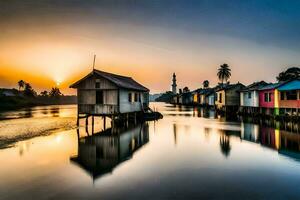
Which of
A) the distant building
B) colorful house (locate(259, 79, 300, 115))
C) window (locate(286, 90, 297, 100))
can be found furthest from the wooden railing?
window (locate(286, 90, 297, 100))

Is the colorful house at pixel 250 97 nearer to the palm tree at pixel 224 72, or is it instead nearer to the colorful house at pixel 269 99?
the colorful house at pixel 269 99

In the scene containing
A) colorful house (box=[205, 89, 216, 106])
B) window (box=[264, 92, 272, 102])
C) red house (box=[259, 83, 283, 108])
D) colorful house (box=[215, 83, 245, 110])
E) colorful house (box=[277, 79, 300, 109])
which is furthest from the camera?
colorful house (box=[205, 89, 216, 106])

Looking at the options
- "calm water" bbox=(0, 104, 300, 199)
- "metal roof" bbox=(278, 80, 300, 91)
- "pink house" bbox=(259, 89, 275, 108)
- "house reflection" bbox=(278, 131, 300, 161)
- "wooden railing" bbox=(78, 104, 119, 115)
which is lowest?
"calm water" bbox=(0, 104, 300, 199)

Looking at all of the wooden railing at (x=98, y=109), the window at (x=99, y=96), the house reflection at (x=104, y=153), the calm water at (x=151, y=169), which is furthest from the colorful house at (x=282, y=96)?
the window at (x=99, y=96)

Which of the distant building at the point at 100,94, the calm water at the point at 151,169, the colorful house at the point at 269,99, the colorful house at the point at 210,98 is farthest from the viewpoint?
the colorful house at the point at 210,98

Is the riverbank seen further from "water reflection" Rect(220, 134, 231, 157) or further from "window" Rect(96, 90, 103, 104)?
"water reflection" Rect(220, 134, 231, 157)

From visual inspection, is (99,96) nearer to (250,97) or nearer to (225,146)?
(225,146)

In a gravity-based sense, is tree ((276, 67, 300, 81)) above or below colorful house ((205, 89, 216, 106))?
above

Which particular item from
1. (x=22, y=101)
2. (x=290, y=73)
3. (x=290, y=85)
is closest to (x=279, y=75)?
(x=290, y=73)

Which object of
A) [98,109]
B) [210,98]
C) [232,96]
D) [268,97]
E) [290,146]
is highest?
[210,98]

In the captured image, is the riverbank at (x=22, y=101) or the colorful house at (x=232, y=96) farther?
the riverbank at (x=22, y=101)

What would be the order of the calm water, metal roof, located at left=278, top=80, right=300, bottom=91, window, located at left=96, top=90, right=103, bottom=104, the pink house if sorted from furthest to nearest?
the pink house
metal roof, located at left=278, top=80, right=300, bottom=91
window, located at left=96, top=90, right=103, bottom=104
the calm water

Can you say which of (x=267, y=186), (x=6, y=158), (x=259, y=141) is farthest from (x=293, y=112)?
(x=6, y=158)

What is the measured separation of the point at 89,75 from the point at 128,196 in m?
20.0
